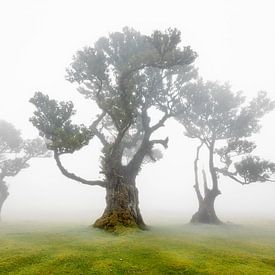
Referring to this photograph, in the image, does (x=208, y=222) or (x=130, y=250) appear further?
(x=208, y=222)

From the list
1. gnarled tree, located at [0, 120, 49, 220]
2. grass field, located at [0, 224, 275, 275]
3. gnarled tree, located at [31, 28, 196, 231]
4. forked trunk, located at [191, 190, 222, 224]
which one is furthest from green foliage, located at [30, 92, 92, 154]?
gnarled tree, located at [0, 120, 49, 220]

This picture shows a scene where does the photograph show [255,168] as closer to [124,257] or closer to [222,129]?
[222,129]

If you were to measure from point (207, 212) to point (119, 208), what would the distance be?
2268cm

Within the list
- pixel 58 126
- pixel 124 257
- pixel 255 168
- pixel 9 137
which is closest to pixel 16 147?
pixel 9 137

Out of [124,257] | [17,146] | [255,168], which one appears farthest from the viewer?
[17,146]

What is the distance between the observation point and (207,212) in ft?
171

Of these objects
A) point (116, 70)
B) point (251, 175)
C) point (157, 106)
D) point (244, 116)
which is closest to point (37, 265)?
point (116, 70)

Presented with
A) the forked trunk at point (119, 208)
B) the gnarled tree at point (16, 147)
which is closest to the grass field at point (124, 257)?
the forked trunk at point (119, 208)

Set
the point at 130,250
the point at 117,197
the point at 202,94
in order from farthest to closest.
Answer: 1. the point at 202,94
2. the point at 117,197
3. the point at 130,250

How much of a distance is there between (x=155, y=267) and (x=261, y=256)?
31.8ft

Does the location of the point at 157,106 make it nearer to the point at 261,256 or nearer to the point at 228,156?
the point at 228,156

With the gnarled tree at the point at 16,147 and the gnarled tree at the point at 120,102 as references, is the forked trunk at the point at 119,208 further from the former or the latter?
the gnarled tree at the point at 16,147

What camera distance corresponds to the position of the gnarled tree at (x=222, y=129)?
52.3m

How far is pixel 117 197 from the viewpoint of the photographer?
36156 millimetres
